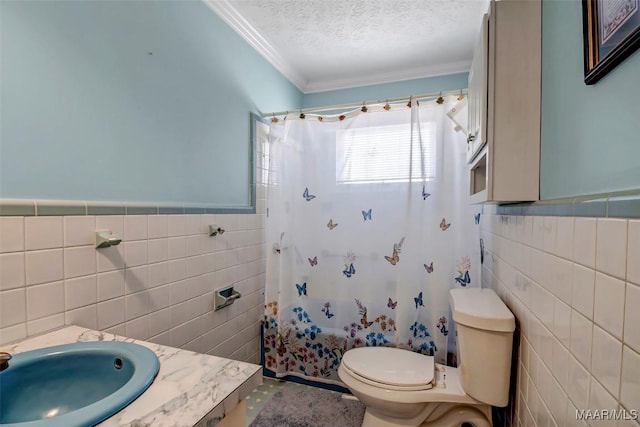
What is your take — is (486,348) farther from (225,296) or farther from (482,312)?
(225,296)

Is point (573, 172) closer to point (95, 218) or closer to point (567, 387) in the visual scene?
point (567, 387)

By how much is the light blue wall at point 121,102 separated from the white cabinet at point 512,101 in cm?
137

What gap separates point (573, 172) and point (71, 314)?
156cm

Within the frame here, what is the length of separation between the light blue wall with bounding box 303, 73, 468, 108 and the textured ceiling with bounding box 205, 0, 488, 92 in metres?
0.05

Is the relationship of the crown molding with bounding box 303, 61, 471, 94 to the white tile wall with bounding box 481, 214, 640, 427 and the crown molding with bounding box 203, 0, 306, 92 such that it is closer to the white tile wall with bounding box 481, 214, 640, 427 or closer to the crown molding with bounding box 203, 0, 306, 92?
the crown molding with bounding box 203, 0, 306, 92

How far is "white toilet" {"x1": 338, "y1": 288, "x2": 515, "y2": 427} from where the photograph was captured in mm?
1056

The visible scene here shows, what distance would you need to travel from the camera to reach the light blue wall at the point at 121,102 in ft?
2.97

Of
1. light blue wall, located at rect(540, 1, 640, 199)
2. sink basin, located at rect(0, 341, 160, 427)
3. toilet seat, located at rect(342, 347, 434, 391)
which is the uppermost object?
light blue wall, located at rect(540, 1, 640, 199)

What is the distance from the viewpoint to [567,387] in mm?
666

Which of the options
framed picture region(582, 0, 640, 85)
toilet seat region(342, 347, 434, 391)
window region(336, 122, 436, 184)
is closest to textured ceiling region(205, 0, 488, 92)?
window region(336, 122, 436, 184)

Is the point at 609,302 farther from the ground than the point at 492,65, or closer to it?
closer to it

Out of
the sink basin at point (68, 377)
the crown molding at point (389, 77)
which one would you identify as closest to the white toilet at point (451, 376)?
the sink basin at point (68, 377)

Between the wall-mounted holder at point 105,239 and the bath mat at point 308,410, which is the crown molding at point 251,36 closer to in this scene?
the wall-mounted holder at point 105,239

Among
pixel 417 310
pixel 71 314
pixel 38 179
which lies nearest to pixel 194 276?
pixel 71 314
